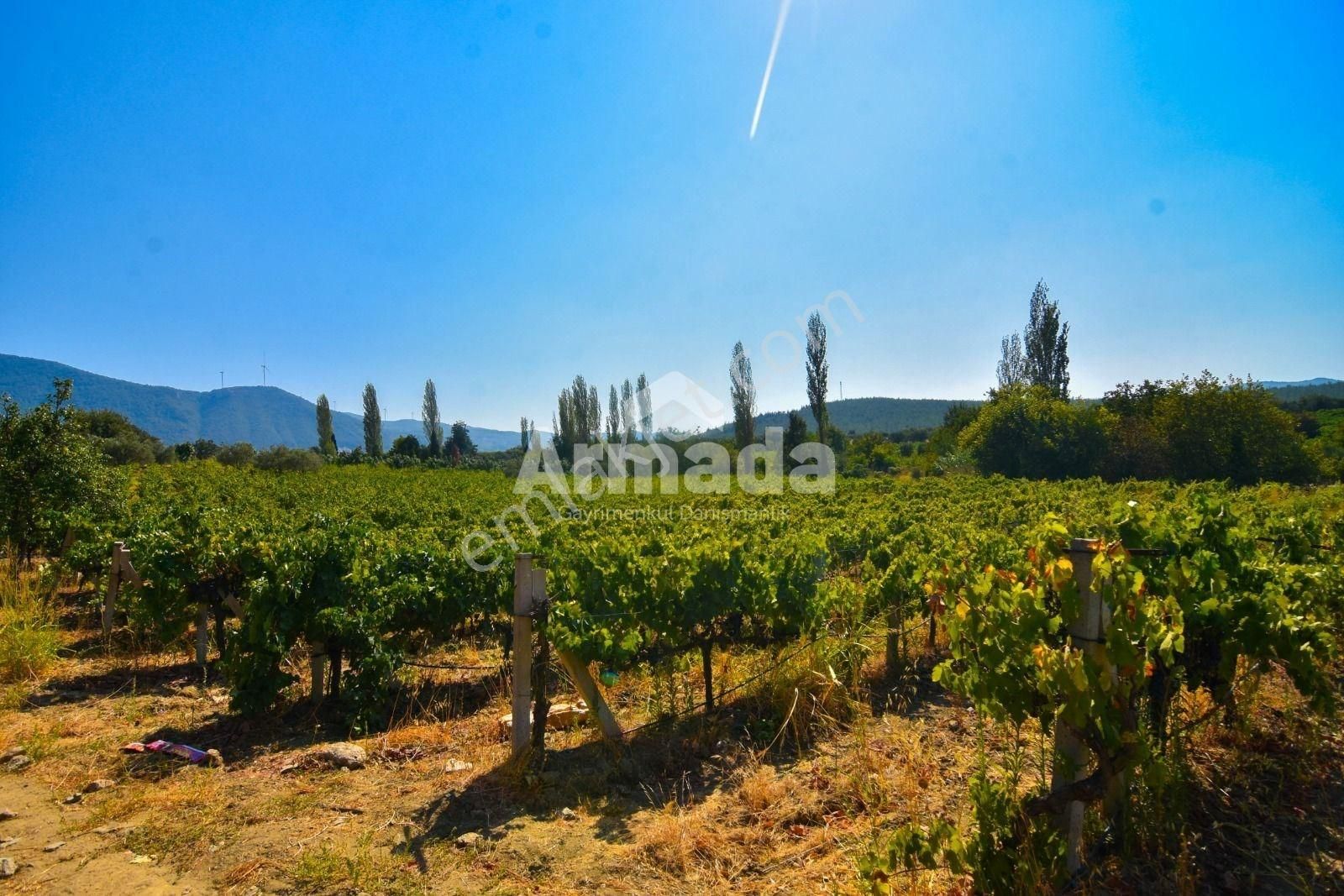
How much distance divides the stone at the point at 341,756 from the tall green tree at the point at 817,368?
128ft

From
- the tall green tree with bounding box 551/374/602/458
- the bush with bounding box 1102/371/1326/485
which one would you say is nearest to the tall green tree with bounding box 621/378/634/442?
the tall green tree with bounding box 551/374/602/458

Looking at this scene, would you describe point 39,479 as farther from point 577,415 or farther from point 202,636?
point 577,415

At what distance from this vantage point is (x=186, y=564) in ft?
23.5

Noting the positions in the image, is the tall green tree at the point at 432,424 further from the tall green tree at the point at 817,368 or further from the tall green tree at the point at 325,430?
the tall green tree at the point at 817,368

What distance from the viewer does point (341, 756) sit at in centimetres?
511

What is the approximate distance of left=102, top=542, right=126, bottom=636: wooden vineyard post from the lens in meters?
7.90

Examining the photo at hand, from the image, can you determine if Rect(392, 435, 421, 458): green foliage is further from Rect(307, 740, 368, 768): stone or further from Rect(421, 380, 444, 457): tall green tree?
Rect(307, 740, 368, 768): stone

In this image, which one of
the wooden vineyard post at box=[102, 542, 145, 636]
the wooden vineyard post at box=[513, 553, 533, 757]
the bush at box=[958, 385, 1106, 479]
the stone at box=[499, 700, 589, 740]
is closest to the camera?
the wooden vineyard post at box=[513, 553, 533, 757]

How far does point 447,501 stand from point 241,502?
17.7 ft

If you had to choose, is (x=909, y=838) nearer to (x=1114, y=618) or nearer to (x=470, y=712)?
(x=1114, y=618)

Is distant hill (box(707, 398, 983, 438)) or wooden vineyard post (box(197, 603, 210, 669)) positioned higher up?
distant hill (box(707, 398, 983, 438))

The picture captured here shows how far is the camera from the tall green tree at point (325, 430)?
2980 inches

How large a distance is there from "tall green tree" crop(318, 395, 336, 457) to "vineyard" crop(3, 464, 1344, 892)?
70404 millimetres

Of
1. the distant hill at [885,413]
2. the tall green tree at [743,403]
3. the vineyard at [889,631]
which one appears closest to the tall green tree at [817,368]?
the tall green tree at [743,403]
